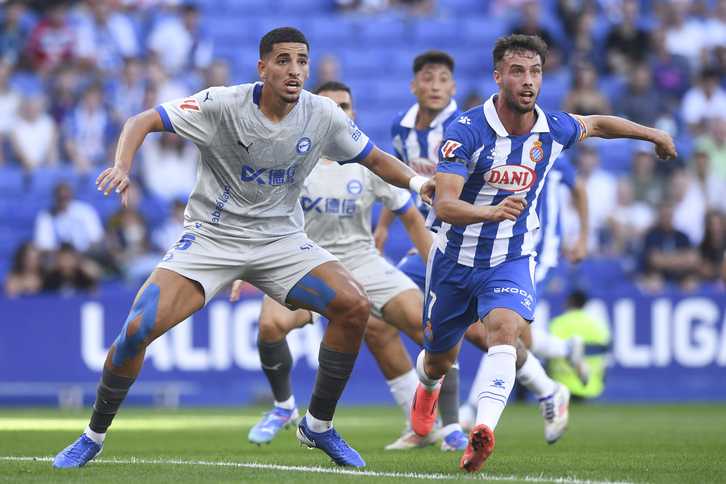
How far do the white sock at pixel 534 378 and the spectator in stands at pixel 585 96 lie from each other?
29.5 ft

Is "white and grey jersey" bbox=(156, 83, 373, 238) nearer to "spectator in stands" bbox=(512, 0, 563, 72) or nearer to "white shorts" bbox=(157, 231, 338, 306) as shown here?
"white shorts" bbox=(157, 231, 338, 306)

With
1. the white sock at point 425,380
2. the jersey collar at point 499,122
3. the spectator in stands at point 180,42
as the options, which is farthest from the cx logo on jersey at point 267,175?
the spectator in stands at point 180,42

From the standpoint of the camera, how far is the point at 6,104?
623 inches

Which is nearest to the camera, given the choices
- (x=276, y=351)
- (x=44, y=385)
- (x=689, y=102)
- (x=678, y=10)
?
(x=276, y=351)

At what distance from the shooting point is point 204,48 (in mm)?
17969

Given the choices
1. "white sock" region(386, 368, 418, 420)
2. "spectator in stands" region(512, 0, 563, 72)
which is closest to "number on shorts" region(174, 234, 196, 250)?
"white sock" region(386, 368, 418, 420)

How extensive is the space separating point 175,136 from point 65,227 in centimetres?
220

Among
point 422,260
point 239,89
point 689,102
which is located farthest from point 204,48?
point 239,89

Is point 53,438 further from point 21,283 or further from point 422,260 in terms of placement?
point 21,283

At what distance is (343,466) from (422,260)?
260cm

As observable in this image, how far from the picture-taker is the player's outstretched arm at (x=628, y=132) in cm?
629

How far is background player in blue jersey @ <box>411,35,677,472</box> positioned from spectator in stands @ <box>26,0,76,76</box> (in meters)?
11.5

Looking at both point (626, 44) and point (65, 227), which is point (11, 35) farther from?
point (626, 44)

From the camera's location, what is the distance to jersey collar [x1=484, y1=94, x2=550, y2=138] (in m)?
6.08
